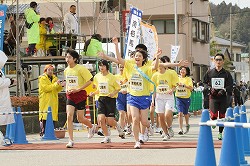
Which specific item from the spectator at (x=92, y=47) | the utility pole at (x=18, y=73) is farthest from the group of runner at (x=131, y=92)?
the spectator at (x=92, y=47)

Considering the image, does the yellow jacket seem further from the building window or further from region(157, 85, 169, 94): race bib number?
the building window

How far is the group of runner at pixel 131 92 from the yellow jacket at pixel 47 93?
173 cm

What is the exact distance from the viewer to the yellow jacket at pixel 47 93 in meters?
20.4

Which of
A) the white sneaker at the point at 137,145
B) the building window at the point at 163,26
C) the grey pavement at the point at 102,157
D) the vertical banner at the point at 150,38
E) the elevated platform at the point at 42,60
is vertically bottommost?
the grey pavement at the point at 102,157

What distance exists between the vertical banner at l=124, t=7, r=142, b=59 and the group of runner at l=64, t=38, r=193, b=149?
6.01 meters

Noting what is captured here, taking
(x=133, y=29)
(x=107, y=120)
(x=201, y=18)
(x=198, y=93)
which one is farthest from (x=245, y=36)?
(x=107, y=120)

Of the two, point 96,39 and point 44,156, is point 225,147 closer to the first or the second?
point 44,156

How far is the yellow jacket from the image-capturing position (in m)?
20.4

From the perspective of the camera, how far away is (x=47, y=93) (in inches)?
816

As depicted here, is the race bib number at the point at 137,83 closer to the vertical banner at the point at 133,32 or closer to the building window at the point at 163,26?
the vertical banner at the point at 133,32

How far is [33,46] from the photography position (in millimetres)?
26578

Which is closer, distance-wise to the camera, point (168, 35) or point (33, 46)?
point (33, 46)

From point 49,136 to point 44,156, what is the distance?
214 inches

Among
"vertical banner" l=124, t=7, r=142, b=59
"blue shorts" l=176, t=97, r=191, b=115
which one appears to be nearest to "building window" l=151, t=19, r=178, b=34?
"vertical banner" l=124, t=7, r=142, b=59
